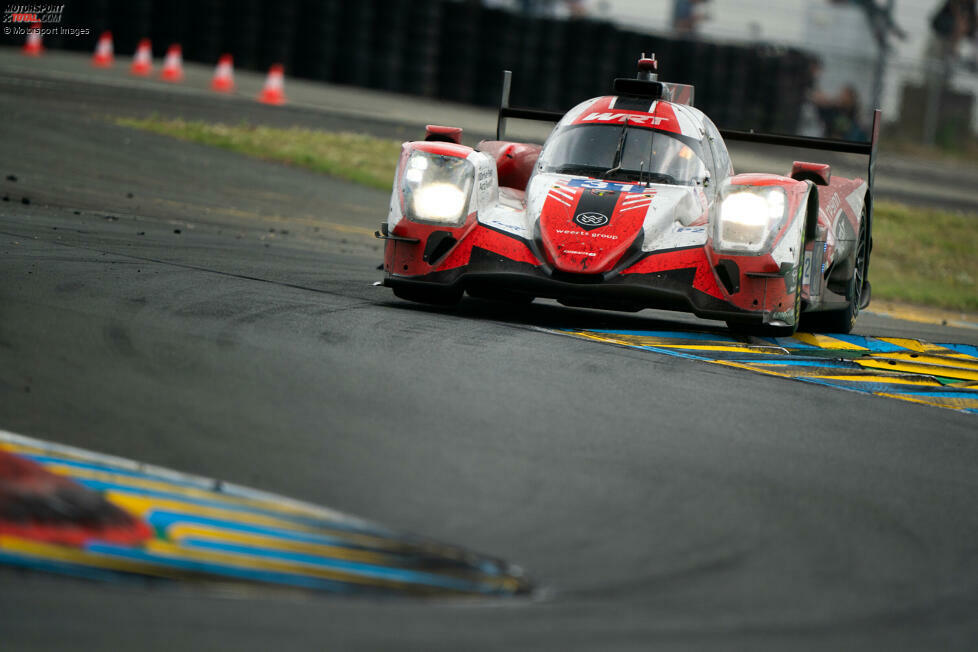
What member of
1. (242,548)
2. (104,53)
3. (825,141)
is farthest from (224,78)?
(242,548)

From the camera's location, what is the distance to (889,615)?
376 centimetres

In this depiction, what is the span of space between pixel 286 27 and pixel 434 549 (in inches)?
1031

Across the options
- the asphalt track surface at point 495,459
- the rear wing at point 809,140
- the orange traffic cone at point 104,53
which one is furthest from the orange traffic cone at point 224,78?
the asphalt track surface at point 495,459

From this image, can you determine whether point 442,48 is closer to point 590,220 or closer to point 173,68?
point 173,68

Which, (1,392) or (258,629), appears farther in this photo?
(1,392)

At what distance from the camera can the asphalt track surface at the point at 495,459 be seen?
3.41 meters

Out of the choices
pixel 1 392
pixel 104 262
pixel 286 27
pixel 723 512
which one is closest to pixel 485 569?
pixel 723 512

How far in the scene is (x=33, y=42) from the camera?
28.8 metres

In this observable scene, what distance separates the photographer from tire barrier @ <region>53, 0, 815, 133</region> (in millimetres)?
28500

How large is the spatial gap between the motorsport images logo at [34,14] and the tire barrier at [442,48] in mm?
431

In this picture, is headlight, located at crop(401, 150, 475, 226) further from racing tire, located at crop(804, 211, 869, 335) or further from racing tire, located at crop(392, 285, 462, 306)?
racing tire, located at crop(804, 211, 869, 335)

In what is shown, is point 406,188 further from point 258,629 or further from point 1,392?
point 258,629

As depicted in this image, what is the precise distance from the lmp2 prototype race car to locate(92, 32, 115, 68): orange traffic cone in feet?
66.8

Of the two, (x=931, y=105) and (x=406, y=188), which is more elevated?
(x=931, y=105)
